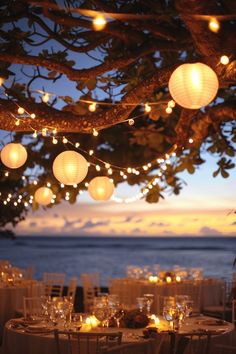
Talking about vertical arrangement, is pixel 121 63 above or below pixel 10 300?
above

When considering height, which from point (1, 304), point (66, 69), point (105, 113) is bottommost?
point (1, 304)

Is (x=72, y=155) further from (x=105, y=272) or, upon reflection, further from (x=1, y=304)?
(x=105, y=272)

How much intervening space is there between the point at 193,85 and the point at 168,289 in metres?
5.70

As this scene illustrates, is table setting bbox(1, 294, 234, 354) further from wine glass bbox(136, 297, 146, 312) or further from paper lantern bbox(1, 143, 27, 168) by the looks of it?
paper lantern bbox(1, 143, 27, 168)

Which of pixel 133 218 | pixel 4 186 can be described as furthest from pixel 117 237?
pixel 4 186

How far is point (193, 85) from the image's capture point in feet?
12.4

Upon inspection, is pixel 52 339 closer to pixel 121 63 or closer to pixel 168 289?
pixel 121 63

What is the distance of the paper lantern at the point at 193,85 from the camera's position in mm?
3797

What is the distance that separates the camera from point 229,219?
5516mm

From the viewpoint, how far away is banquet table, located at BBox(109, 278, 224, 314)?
29.2 ft

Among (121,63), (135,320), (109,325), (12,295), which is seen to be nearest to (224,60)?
(121,63)

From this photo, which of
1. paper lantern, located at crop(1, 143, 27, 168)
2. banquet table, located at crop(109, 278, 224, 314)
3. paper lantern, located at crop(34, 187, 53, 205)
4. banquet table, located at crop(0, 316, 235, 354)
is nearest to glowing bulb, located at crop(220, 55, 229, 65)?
banquet table, located at crop(0, 316, 235, 354)

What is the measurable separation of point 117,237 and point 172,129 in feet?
189

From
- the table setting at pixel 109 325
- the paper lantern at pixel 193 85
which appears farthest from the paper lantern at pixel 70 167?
the paper lantern at pixel 193 85
